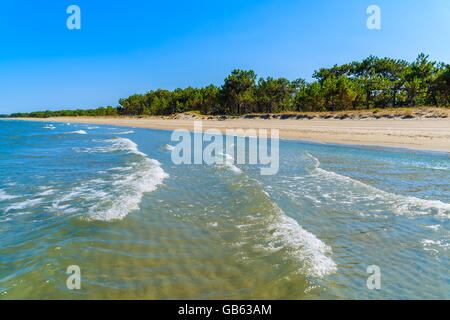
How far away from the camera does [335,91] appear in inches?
2176

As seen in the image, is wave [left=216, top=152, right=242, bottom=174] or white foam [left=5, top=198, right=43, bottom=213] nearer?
white foam [left=5, top=198, right=43, bottom=213]

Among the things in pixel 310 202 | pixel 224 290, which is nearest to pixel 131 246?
pixel 224 290

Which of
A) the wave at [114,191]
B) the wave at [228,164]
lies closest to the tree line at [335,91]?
the wave at [228,164]

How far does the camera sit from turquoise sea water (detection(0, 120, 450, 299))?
147 inches

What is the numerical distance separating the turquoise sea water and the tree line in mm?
52480

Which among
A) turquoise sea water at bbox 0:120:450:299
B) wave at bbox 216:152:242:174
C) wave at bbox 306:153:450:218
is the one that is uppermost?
wave at bbox 216:152:242:174

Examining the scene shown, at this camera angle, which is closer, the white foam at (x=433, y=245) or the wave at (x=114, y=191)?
the white foam at (x=433, y=245)

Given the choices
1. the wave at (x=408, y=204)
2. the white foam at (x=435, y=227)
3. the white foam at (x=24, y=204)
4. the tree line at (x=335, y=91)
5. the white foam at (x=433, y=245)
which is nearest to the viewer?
Answer: the white foam at (x=433, y=245)

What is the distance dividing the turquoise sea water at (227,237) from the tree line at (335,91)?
52.5 metres

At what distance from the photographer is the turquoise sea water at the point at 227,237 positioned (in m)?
3.73

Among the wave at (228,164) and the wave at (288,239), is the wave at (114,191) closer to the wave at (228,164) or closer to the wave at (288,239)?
the wave at (228,164)

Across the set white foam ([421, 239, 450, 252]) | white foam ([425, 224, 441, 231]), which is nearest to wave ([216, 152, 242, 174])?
white foam ([425, 224, 441, 231])

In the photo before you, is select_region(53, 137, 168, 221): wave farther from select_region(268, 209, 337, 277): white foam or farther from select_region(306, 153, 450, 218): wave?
select_region(306, 153, 450, 218): wave
